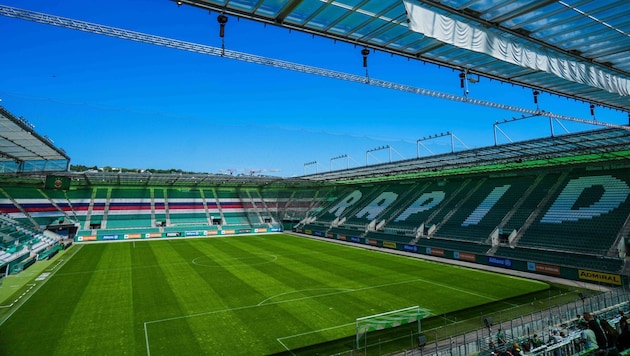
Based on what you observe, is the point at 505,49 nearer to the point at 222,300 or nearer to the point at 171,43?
the point at 171,43

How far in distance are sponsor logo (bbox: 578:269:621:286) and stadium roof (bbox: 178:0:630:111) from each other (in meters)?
16.3

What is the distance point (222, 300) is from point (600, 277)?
23.0 metres

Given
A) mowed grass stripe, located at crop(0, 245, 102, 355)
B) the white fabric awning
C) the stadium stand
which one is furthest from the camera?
the stadium stand

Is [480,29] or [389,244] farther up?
[480,29]

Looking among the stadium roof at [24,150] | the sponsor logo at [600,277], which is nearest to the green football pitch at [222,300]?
the sponsor logo at [600,277]

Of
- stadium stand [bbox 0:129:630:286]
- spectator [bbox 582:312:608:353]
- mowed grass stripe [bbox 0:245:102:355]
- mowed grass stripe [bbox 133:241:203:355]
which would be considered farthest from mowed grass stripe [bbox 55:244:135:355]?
spectator [bbox 582:312:608:353]

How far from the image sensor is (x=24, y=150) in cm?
2438

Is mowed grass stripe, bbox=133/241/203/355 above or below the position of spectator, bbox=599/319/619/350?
below

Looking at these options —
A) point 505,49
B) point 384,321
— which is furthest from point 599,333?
point 505,49

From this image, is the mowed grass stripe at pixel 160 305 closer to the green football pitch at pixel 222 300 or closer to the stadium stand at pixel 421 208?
the green football pitch at pixel 222 300

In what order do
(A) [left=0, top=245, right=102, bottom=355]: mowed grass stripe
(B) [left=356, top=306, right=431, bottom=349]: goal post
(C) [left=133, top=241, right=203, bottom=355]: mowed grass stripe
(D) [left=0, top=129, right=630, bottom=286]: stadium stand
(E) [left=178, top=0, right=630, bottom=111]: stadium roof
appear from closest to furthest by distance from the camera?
(E) [left=178, top=0, right=630, bottom=111]: stadium roof, (B) [left=356, top=306, right=431, bottom=349]: goal post, (A) [left=0, top=245, right=102, bottom=355]: mowed grass stripe, (C) [left=133, top=241, right=203, bottom=355]: mowed grass stripe, (D) [left=0, top=129, right=630, bottom=286]: stadium stand

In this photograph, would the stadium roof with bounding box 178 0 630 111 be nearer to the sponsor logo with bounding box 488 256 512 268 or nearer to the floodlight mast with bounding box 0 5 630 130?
the floodlight mast with bounding box 0 5 630 130

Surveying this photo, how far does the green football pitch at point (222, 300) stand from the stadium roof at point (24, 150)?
9.06 metres

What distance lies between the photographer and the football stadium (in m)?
7.95
